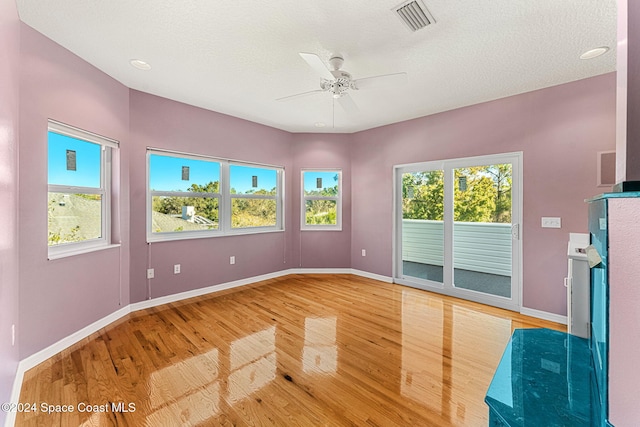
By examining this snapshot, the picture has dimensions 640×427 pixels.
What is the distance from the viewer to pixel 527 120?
326 centimetres

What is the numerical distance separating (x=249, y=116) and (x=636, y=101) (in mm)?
4261

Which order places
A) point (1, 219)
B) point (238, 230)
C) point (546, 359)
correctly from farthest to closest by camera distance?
point (238, 230) < point (1, 219) < point (546, 359)

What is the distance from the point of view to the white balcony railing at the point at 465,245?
3584mm

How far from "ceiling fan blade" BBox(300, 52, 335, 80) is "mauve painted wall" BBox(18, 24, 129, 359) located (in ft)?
7.42

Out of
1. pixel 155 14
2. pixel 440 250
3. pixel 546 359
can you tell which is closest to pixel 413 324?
pixel 440 250

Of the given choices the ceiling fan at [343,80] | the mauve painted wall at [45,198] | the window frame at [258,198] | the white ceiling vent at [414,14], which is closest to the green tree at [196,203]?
the window frame at [258,198]

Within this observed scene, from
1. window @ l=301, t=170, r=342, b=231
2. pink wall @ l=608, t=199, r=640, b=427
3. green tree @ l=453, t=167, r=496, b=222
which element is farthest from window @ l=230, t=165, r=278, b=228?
pink wall @ l=608, t=199, r=640, b=427

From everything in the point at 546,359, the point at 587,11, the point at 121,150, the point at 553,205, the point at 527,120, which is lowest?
the point at 546,359

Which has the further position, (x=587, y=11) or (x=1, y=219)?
(x=587, y=11)

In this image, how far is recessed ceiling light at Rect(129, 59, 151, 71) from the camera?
2.65 meters

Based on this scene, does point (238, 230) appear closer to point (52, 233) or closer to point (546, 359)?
point (52, 233)

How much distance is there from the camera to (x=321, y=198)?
17.3ft

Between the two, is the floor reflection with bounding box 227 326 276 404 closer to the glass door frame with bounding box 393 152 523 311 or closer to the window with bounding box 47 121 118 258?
the window with bounding box 47 121 118 258

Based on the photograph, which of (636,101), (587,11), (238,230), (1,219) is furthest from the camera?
(238,230)
